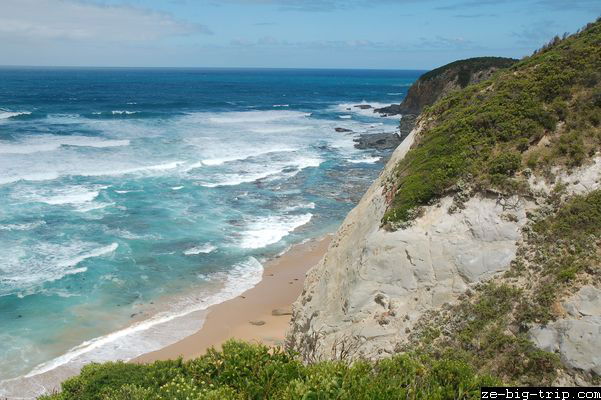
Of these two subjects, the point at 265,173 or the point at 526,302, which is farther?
the point at 265,173

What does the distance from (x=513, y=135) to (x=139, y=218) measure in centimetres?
2196

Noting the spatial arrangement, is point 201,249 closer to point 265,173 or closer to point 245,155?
point 265,173

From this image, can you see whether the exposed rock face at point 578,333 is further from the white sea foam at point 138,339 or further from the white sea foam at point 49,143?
the white sea foam at point 49,143

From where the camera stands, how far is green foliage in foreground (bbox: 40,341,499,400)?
8.65 meters

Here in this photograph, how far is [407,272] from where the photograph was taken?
13.6 m

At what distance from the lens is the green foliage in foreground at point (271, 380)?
340 inches

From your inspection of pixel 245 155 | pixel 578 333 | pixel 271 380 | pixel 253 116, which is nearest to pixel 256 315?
pixel 271 380

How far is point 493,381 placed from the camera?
9.09m

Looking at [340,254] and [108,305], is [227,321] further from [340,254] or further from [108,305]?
[340,254]

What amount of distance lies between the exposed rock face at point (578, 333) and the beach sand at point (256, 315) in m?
9.33

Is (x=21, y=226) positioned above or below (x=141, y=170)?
below

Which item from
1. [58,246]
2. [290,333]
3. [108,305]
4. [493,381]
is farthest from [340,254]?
[58,246]

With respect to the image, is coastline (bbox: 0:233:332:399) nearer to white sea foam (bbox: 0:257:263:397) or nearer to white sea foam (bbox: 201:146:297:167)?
white sea foam (bbox: 0:257:263:397)

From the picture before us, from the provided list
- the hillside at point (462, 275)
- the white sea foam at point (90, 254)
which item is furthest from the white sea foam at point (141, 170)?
the hillside at point (462, 275)
